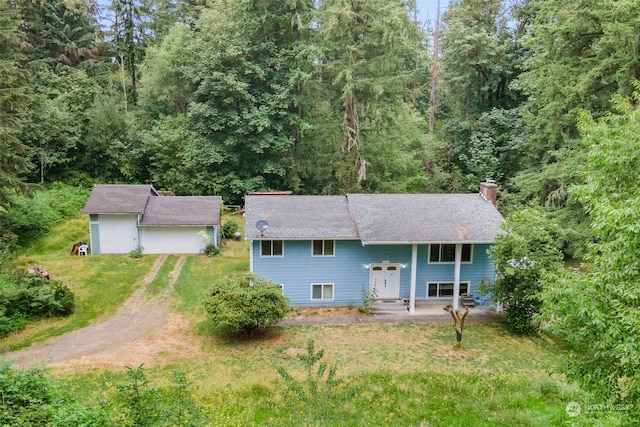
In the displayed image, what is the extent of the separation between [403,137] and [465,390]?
75.7 ft

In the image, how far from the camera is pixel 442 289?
19.3m

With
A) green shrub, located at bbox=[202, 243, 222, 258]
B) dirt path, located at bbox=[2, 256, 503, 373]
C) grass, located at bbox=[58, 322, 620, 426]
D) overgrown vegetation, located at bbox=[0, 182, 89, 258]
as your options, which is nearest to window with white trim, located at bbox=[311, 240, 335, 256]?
dirt path, located at bbox=[2, 256, 503, 373]

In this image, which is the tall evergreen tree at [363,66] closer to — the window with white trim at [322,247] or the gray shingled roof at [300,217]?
the gray shingled roof at [300,217]

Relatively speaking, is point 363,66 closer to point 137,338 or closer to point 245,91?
point 245,91

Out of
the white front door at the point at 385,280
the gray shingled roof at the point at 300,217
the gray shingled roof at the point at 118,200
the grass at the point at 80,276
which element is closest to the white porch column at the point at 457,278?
the white front door at the point at 385,280

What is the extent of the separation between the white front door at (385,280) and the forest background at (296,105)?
10.8 m

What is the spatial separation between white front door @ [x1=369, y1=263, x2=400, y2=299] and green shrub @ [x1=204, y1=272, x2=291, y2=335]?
4385 millimetres

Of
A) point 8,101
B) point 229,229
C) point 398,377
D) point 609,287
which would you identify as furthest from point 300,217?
point 8,101

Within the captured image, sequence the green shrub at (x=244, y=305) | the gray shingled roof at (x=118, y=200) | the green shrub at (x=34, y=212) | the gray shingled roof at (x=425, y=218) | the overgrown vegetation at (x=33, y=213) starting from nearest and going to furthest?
the green shrub at (x=244, y=305) → the gray shingled roof at (x=425, y=218) → the overgrown vegetation at (x=33, y=213) → the green shrub at (x=34, y=212) → the gray shingled roof at (x=118, y=200)

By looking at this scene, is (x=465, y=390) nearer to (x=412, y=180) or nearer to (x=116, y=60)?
(x=412, y=180)

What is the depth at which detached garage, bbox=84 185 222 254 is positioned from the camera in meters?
24.7

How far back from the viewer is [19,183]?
70.1 feet

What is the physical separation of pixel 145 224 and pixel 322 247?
1135 centimetres

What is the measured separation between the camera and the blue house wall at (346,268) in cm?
1842
